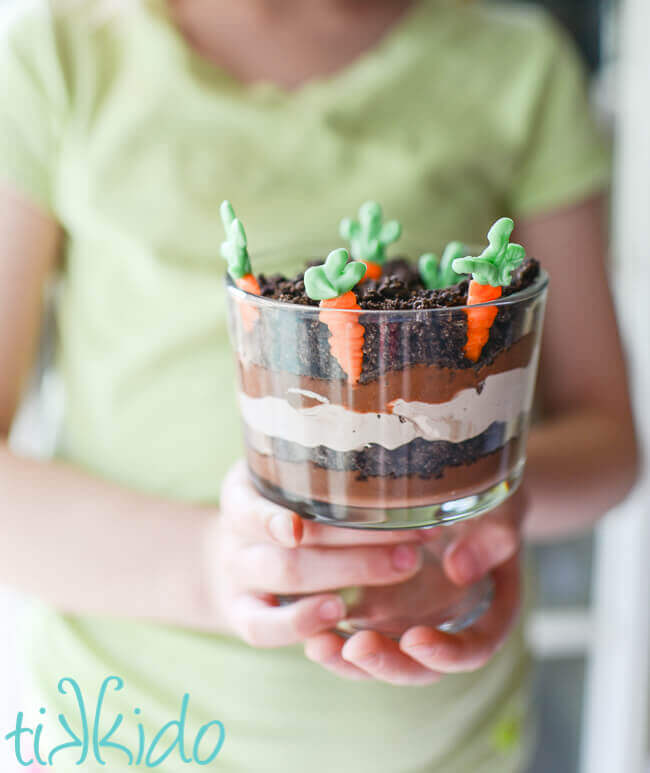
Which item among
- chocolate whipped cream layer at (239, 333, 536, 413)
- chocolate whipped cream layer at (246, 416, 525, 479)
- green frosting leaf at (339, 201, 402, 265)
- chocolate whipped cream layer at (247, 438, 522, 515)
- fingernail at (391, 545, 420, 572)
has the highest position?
green frosting leaf at (339, 201, 402, 265)

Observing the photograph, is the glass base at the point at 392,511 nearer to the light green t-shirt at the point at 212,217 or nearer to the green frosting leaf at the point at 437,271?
the green frosting leaf at the point at 437,271

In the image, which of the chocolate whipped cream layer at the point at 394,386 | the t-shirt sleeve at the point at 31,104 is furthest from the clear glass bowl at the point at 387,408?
the t-shirt sleeve at the point at 31,104

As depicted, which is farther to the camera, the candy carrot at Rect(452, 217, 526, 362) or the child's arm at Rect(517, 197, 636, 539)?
the child's arm at Rect(517, 197, 636, 539)

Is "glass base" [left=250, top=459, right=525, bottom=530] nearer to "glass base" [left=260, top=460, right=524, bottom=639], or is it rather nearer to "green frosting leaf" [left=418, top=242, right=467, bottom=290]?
"glass base" [left=260, top=460, right=524, bottom=639]

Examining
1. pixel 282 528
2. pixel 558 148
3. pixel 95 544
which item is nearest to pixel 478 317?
pixel 282 528

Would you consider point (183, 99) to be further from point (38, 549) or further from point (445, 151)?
point (38, 549)

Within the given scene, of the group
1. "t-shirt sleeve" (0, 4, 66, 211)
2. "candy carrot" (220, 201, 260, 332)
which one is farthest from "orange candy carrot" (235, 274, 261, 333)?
"t-shirt sleeve" (0, 4, 66, 211)

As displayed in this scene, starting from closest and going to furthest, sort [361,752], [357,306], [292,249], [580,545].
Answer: [357,306], [292,249], [361,752], [580,545]

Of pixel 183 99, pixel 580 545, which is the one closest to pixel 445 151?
pixel 183 99
